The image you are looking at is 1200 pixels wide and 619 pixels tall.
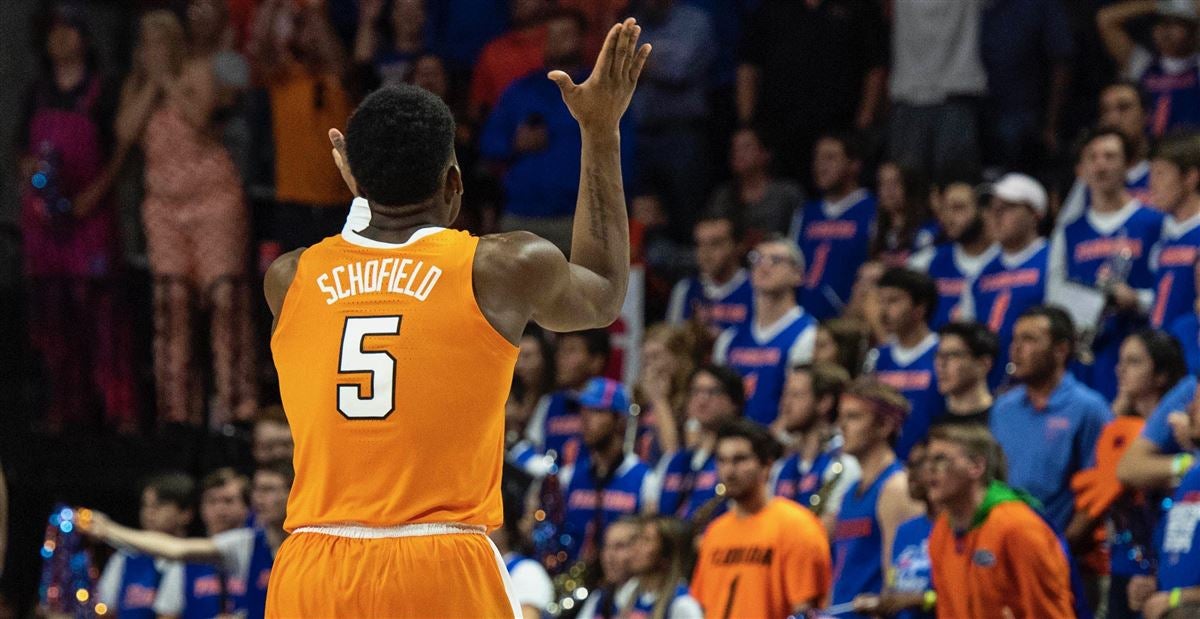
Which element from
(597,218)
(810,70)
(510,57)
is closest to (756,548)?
(597,218)

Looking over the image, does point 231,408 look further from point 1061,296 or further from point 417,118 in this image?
point 417,118

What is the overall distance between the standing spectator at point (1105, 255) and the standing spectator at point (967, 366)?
0.76 metres

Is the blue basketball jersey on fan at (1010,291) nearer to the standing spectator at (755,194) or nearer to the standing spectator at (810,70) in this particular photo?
the standing spectator at (755,194)

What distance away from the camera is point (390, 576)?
407 cm

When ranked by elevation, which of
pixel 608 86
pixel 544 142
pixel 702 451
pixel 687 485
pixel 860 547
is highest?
pixel 544 142

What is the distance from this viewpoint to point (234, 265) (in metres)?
12.0

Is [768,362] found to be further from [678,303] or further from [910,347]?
[678,303]

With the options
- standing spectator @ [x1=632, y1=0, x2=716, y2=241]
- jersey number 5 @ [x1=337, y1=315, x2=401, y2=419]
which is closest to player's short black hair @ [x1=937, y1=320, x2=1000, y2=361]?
standing spectator @ [x1=632, y1=0, x2=716, y2=241]

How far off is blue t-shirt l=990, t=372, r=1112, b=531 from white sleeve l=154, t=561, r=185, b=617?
14.7ft

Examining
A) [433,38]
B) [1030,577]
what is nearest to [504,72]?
[433,38]

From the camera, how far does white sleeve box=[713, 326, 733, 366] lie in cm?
1107

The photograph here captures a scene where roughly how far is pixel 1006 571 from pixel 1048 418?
4.52ft

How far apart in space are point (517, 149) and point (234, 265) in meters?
1.86

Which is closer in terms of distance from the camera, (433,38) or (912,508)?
(912,508)
